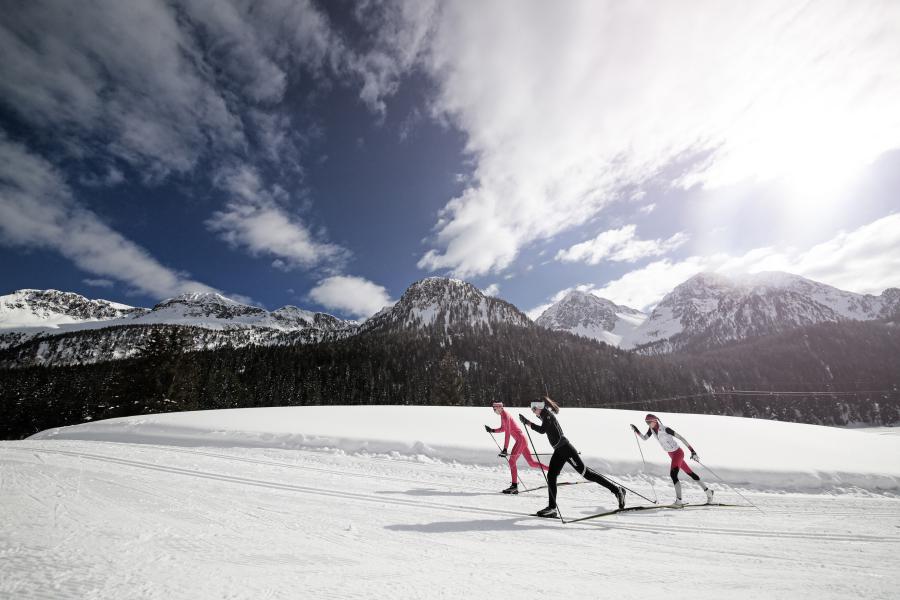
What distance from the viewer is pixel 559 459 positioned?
7.31m

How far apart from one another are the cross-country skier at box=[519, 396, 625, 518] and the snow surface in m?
0.53

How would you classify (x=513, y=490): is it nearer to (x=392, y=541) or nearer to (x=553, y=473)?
(x=553, y=473)

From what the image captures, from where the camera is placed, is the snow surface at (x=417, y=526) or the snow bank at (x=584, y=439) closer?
the snow surface at (x=417, y=526)

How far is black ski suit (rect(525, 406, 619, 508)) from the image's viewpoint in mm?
7086

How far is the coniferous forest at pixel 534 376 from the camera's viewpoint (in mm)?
85375

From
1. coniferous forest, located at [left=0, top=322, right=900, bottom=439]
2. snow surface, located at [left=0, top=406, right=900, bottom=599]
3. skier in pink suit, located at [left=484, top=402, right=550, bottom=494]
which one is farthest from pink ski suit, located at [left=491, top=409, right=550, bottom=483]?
coniferous forest, located at [left=0, top=322, right=900, bottom=439]

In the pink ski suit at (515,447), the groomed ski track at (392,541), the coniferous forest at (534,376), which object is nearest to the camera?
the groomed ski track at (392,541)

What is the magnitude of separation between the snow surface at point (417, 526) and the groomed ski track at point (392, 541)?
3 cm

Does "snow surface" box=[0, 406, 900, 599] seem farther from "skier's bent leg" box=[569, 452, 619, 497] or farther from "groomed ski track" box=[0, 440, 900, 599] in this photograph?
"skier's bent leg" box=[569, 452, 619, 497]

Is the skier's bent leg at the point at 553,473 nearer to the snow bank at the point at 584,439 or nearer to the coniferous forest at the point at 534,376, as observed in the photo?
the snow bank at the point at 584,439

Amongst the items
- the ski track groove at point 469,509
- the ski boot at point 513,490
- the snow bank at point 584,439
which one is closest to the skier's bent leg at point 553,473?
the ski track groove at point 469,509

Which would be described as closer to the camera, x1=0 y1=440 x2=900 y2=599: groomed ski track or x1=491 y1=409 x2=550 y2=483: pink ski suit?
x1=0 y1=440 x2=900 y2=599: groomed ski track

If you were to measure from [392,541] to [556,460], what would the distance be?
3690 millimetres

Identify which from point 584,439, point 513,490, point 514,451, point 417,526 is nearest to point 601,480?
point 513,490
